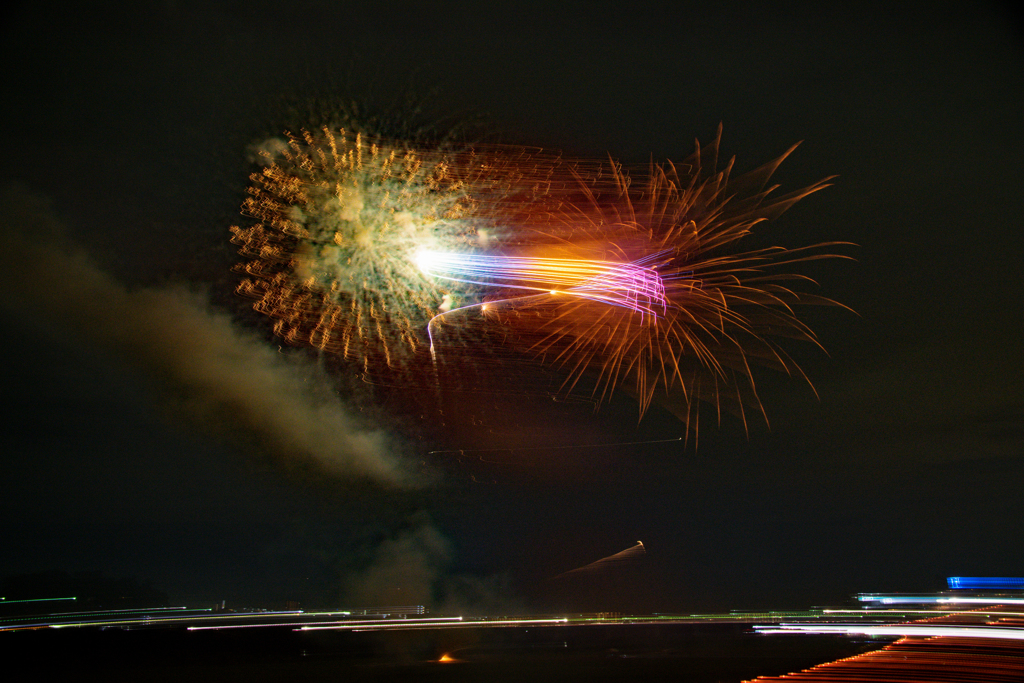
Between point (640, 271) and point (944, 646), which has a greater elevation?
point (640, 271)

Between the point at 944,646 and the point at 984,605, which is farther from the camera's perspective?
the point at 984,605

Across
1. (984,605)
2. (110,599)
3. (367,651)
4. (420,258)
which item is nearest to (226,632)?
(367,651)

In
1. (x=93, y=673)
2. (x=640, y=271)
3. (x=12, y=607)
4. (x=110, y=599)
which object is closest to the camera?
(x=640, y=271)

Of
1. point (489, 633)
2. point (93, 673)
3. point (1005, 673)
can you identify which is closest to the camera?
point (1005, 673)

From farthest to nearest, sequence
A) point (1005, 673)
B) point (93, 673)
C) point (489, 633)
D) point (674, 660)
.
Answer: point (489, 633)
point (674, 660)
point (93, 673)
point (1005, 673)

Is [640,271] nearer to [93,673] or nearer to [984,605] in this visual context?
[93,673]

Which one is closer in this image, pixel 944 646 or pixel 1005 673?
pixel 1005 673

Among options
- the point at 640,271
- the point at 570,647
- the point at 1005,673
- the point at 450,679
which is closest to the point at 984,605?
the point at 570,647

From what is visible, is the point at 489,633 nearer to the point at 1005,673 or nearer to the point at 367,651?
the point at 367,651

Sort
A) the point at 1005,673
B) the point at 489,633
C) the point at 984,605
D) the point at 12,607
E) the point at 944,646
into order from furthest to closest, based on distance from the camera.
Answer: the point at 12,607 < the point at 489,633 < the point at 984,605 < the point at 944,646 < the point at 1005,673
